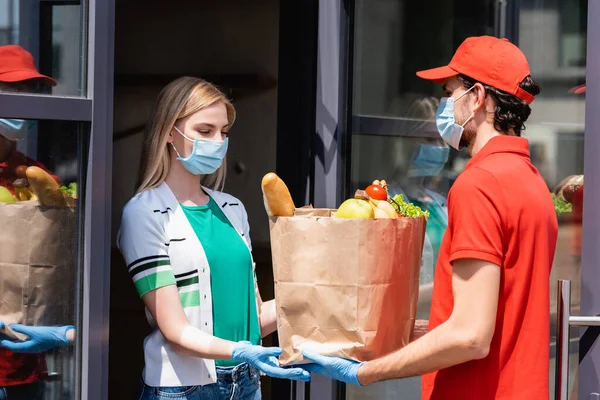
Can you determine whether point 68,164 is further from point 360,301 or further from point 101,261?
point 360,301

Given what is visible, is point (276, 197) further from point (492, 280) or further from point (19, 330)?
point (19, 330)

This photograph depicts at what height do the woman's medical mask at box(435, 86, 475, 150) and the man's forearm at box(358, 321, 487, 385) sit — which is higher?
the woman's medical mask at box(435, 86, 475, 150)

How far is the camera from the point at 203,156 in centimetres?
249

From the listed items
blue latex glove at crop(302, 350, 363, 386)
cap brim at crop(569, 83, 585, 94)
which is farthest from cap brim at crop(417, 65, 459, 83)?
blue latex glove at crop(302, 350, 363, 386)

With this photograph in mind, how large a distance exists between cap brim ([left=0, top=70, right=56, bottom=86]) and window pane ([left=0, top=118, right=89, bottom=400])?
10 cm

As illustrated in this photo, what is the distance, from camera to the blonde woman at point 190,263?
2.36 m

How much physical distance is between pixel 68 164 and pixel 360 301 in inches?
32.7

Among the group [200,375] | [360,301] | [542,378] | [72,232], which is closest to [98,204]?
[72,232]

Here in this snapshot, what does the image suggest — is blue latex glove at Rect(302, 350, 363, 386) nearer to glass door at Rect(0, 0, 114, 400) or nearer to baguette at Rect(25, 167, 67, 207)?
glass door at Rect(0, 0, 114, 400)

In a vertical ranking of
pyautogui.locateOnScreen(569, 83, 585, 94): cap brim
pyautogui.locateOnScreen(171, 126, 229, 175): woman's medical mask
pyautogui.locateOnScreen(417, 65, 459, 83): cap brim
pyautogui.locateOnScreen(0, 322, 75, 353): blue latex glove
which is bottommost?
pyautogui.locateOnScreen(0, 322, 75, 353): blue latex glove

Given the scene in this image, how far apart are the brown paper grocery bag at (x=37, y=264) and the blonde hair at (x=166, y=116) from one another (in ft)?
1.10

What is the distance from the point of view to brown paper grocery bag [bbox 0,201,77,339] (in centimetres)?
213

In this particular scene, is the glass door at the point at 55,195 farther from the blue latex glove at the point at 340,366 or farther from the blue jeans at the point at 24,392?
the blue latex glove at the point at 340,366

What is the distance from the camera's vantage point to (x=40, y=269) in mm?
2201
